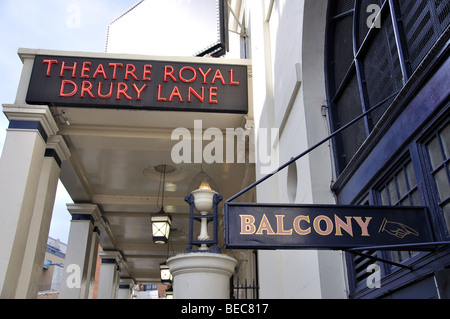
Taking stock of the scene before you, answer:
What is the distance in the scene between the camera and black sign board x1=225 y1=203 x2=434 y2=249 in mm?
2902

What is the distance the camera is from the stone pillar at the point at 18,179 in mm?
7555

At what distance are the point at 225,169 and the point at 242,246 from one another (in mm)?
9222

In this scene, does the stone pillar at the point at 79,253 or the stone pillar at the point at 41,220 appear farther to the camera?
the stone pillar at the point at 79,253

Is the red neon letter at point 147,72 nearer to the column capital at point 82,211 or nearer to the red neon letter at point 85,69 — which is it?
the red neon letter at point 85,69

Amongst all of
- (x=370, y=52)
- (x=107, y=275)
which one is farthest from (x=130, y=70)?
(x=107, y=275)

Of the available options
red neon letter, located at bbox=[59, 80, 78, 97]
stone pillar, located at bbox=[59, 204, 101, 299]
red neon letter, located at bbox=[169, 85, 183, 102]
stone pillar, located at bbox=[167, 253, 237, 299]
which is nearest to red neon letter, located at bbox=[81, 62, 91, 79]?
red neon letter, located at bbox=[59, 80, 78, 97]

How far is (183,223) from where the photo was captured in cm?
→ 1636

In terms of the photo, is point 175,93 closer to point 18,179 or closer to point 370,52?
point 18,179

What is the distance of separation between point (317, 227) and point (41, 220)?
24.5ft

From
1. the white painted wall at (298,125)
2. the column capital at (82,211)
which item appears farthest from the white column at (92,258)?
the white painted wall at (298,125)

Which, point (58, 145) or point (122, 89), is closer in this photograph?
point (122, 89)

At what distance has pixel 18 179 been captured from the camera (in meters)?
7.98

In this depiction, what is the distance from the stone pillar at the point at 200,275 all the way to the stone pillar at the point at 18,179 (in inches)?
147
